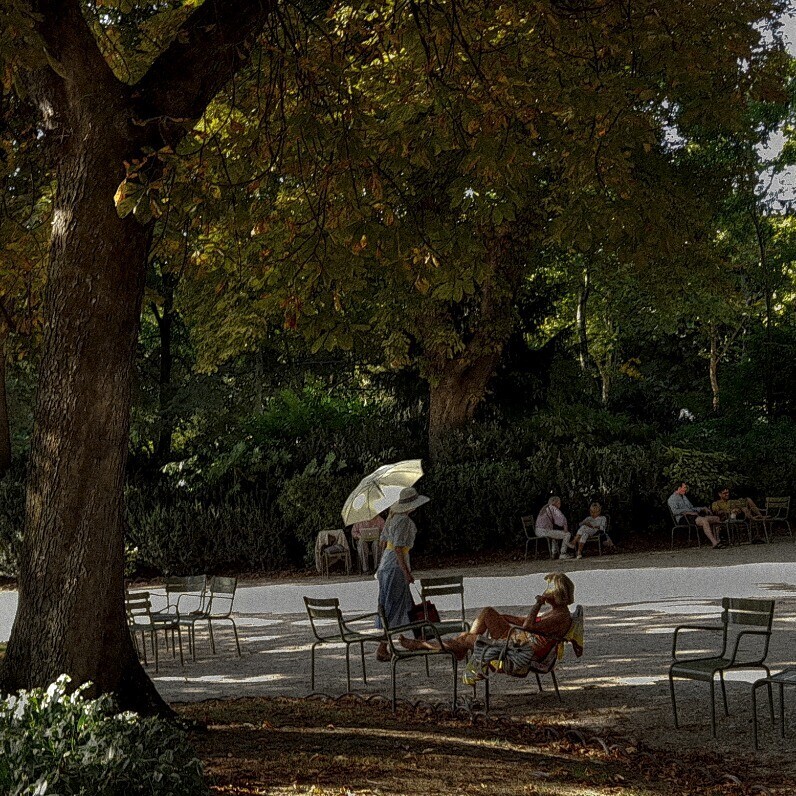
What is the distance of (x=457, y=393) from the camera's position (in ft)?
80.9

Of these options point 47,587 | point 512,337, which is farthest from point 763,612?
point 512,337

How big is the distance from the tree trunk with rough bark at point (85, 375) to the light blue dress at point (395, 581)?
4.26m

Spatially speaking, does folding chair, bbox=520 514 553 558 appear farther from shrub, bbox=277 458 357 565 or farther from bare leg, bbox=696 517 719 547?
shrub, bbox=277 458 357 565

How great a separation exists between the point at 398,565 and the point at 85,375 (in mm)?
5194

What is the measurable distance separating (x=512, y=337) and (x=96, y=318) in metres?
19.5

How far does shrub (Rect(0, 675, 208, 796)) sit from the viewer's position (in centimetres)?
391

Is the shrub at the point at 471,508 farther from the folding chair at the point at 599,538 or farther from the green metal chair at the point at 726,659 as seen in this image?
the green metal chair at the point at 726,659

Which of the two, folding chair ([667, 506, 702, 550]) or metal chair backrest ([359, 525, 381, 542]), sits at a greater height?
metal chair backrest ([359, 525, 381, 542])

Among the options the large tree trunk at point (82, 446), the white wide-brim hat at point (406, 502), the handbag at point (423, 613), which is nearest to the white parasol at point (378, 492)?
the white wide-brim hat at point (406, 502)

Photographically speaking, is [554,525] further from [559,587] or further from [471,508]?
[559,587]

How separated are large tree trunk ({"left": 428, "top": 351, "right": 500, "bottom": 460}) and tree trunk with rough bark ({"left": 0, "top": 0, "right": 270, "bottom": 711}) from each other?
1768 centimetres

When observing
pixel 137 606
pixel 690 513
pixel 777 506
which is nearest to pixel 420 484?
pixel 690 513

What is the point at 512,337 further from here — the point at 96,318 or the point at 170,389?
the point at 96,318

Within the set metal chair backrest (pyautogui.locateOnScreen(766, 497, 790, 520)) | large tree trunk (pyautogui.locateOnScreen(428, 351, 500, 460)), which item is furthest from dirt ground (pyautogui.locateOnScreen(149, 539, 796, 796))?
large tree trunk (pyautogui.locateOnScreen(428, 351, 500, 460))
